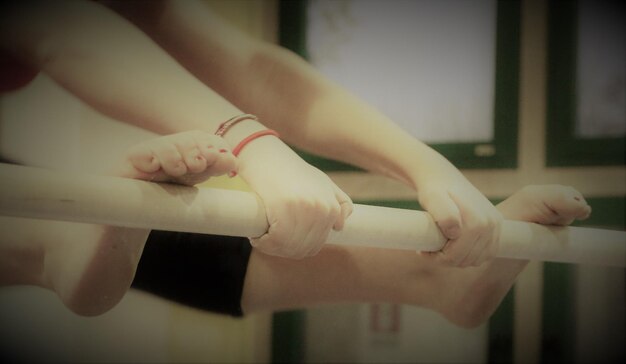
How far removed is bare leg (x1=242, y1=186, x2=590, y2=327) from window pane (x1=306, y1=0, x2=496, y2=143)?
133mm

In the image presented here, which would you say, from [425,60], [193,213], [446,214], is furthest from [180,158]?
[425,60]

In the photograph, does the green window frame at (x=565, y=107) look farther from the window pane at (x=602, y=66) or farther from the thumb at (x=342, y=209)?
the thumb at (x=342, y=209)

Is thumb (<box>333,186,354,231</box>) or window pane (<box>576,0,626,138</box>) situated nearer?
thumb (<box>333,186,354,231</box>)

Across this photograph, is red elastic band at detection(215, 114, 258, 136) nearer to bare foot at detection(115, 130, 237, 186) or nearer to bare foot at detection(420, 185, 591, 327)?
bare foot at detection(115, 130, 237, 186)

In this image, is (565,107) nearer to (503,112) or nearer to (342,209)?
(503,112)

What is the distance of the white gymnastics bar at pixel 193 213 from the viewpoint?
0.36 metres

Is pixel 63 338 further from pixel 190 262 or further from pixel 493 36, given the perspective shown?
pixel 493 36

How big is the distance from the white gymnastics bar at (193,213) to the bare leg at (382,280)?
0.18 feet

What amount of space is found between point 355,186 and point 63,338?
0.36 meters

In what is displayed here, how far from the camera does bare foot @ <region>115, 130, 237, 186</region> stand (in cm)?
39

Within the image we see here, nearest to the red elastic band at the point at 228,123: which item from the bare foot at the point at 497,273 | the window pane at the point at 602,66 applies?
the bare foot at the point at 497,273

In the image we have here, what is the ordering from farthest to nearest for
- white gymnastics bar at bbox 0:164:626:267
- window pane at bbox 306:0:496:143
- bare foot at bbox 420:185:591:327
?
window pane at bbox 306:0:496:143, bare foot at bbox 420:185:591:327, white gymnastics bar at bbox 0:164:626:267

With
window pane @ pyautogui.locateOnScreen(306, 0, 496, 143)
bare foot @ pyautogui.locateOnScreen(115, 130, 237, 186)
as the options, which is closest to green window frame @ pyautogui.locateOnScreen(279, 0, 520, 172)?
window pane @ pyautogui.locateOnScreen(306, 0, 496, 143)

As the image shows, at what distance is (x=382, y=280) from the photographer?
669 millimetres
